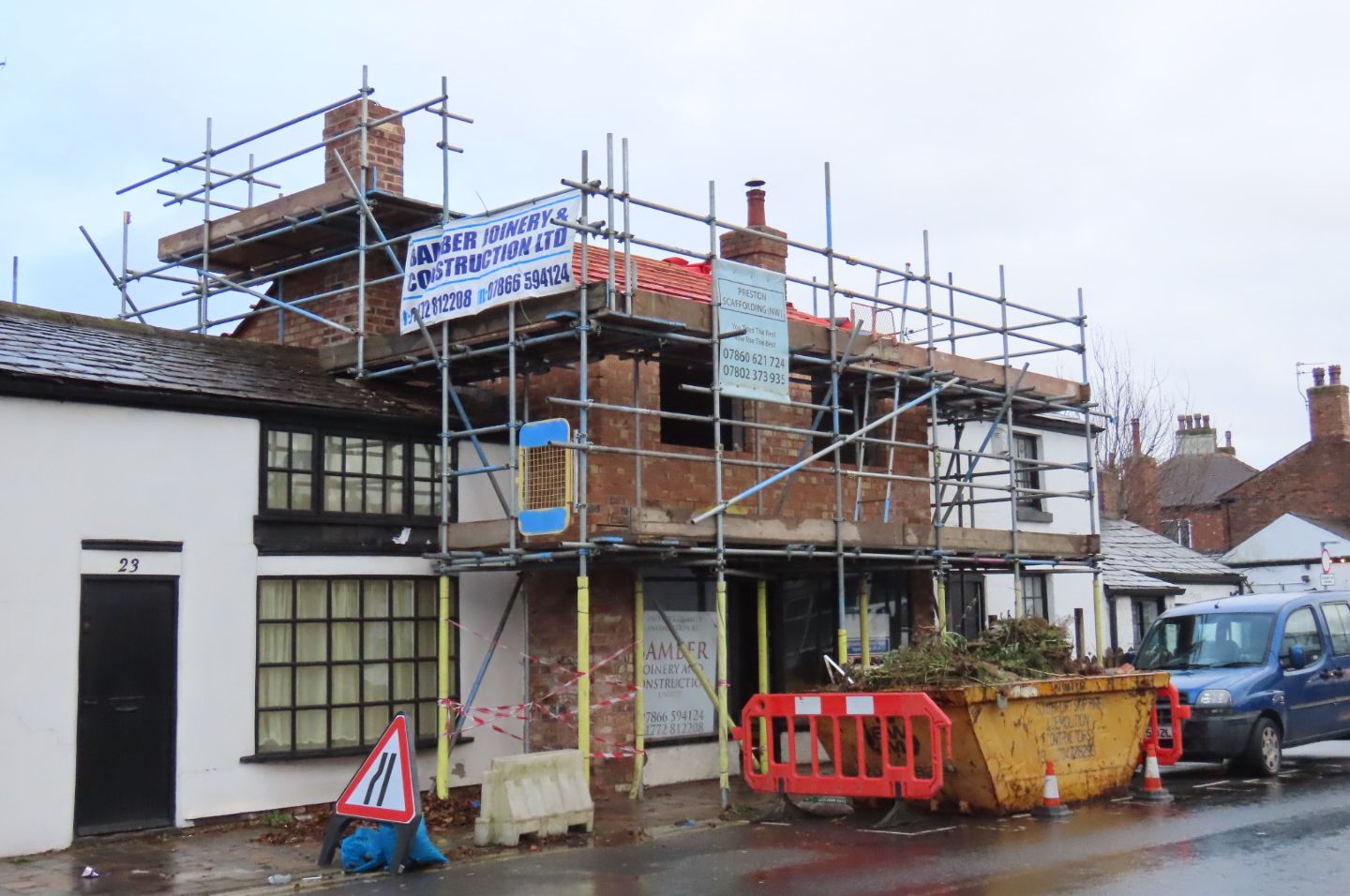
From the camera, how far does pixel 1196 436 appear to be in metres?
51.8

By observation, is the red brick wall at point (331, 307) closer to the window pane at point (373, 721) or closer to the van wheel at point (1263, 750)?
the window pane at point (373, 721)

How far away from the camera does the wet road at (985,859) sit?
29.6 feet

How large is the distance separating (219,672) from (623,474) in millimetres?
4671

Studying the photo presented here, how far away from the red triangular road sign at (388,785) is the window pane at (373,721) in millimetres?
3097

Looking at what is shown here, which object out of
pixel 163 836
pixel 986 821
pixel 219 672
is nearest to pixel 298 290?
pixel 219 672

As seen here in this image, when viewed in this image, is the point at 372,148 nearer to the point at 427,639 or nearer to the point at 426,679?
the point at 427,639

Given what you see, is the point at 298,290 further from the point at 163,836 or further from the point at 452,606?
the point at 163,836

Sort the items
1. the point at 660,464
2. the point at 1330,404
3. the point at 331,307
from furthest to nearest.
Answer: the point at 1330,404, the point at 331,307, the point at 660,464

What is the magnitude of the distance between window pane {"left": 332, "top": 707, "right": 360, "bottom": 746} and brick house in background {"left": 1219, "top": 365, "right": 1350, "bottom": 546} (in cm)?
3799

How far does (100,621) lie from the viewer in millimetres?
12102

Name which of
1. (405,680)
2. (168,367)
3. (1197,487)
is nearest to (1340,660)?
(405,680)

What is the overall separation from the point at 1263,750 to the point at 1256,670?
865mm

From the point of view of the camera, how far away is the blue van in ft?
47.4

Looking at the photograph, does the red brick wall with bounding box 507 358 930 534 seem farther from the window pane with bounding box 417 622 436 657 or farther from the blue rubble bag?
the blue rubble bag
